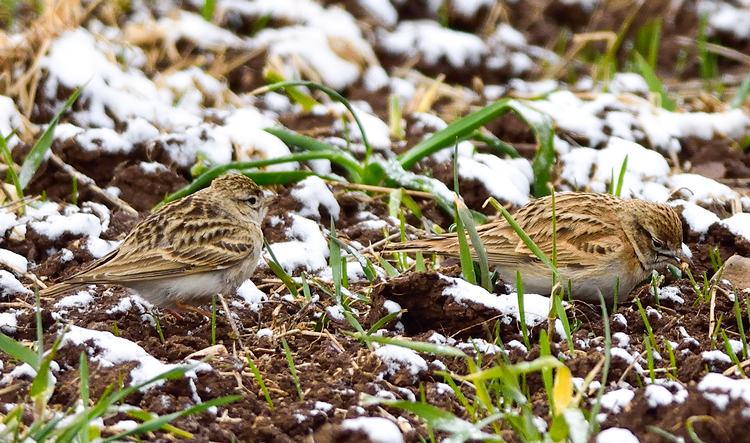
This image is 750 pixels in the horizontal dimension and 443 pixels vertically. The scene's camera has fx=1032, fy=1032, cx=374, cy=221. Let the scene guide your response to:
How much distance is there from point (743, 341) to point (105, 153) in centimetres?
436

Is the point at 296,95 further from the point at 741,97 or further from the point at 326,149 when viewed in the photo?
the point at 741,97

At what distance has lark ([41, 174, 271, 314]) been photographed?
529cm

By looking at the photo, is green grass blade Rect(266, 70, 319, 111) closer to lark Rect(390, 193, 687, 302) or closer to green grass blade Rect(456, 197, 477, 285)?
lark Rect(390, 193, 687, 302)

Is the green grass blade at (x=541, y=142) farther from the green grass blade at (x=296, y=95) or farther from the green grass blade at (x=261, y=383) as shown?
the green grass blade at (x=261, y=383)

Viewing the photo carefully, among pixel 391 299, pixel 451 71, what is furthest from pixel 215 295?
pixel 451 71

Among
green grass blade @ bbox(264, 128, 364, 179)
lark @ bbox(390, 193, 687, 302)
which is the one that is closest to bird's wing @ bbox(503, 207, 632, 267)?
lark @ bbox(390, 193, 687, 302)

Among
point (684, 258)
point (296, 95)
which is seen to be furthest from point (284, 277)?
point (296, 95)

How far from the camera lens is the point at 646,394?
384cm

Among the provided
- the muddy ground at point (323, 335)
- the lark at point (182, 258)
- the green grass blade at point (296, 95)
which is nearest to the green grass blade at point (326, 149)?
the muddy ground at point (323, 335)

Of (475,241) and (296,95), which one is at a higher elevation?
(475,241)

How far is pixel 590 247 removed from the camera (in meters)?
5.71

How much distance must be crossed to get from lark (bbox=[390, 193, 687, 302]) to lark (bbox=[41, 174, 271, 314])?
2.86 ft

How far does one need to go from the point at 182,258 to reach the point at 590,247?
88.3 inches

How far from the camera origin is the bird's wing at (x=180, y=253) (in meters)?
5.30
